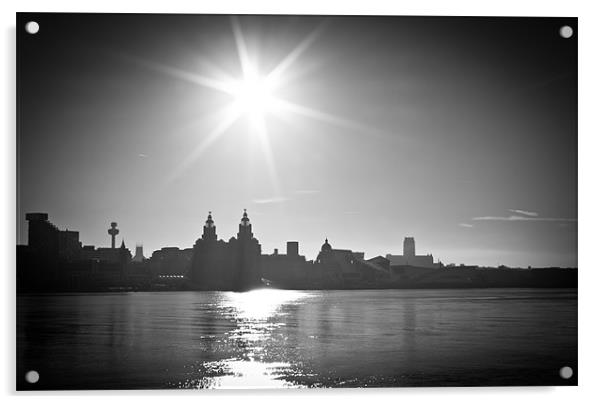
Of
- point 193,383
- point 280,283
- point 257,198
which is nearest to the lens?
point 193,383

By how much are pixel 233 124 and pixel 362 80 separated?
33.8 inches

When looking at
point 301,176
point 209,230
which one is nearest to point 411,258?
point 301,176

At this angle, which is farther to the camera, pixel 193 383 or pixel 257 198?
pixel 257 198

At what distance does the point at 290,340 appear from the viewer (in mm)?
4688

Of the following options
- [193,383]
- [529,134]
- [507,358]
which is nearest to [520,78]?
[529,134]

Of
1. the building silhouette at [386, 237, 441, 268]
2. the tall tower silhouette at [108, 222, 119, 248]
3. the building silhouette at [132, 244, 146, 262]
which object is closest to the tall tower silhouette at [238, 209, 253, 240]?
the building silhouette at [132, 244, 146, 262]

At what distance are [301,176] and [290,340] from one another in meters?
1.02

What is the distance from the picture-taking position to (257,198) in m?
4.73

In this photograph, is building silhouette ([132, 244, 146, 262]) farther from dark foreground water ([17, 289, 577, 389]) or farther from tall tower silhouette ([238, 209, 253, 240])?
tall tower silhouette ([238, 209, 253, 240])

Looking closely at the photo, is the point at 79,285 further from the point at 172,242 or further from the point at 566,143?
the point at 566,143

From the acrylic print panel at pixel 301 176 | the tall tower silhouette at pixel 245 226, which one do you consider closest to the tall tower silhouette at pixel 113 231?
the acrylic print panel at pixel 301 176

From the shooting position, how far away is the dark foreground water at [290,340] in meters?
4.45

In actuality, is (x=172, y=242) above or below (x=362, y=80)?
below

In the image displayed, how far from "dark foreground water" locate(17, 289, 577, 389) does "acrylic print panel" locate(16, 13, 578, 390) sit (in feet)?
0.06
